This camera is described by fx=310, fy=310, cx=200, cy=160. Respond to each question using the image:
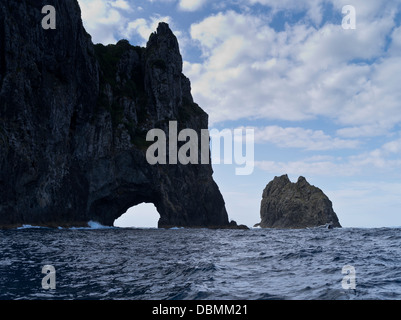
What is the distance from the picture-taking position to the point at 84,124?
7550 centimetres

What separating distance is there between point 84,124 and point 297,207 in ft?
444

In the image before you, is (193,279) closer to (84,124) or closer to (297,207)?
(84,124)

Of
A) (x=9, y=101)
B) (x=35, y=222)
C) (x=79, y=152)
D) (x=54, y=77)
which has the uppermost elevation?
(x=54, y=77)

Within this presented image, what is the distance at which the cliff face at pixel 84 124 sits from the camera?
2180 inches

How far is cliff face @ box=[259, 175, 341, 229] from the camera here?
167625 mm

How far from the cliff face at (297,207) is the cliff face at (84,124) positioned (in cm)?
8048

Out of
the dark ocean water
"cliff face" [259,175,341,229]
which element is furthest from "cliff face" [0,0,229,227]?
"cliff face" [259,175,341,229]

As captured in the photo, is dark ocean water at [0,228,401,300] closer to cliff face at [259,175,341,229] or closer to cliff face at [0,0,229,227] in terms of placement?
cliff face at [0,0,229,227]

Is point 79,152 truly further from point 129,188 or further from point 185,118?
point 185,118

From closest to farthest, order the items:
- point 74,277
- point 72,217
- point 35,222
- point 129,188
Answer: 1. point 74,277
2. point 35,222
3. point 72,217
4. point 129,188

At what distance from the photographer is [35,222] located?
58.7 m

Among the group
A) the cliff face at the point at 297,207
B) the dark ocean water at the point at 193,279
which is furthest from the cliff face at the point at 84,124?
the cliff face at the point at 297,207

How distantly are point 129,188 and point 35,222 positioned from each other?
1108 inches
